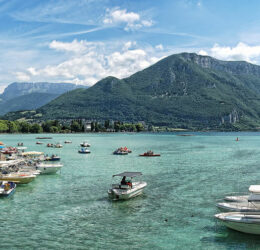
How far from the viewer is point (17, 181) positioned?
5378 centimetres

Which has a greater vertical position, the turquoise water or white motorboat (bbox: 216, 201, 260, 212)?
white motorboat (bbox: 216, 201, 260, 212)

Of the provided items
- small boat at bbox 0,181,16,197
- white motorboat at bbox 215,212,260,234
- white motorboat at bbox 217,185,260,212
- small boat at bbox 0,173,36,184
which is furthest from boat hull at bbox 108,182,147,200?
small boat at bbox 0,173,36,184

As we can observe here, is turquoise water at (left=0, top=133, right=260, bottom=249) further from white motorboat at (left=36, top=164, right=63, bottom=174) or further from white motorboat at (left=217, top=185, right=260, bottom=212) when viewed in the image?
white motorboat at (left=36, top=164, right=63, bottom=174)

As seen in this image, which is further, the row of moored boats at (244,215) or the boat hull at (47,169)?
the boat hull at (47,169)

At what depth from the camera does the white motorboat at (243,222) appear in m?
29.3

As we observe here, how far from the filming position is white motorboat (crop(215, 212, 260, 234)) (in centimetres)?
2928

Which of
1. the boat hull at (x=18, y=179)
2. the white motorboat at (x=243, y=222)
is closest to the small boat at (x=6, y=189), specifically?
the boat hull at (x=18, y=179)

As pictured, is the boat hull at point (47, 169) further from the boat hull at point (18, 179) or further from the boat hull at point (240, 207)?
the boat hull at point (240, 207)

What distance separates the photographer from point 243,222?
1160 inches

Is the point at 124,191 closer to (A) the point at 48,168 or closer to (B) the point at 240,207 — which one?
(B) the point at 240,207

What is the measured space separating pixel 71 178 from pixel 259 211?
127 feet

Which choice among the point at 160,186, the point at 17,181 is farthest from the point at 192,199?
the point at 17,181

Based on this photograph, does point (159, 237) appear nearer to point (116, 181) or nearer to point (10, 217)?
point (10, 217)

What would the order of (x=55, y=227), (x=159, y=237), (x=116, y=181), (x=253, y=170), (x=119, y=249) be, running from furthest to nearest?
(x=253, y=170), (x=116, y=181), (x=55, y=227), (x=159, y=237), (x=119, y=249)
